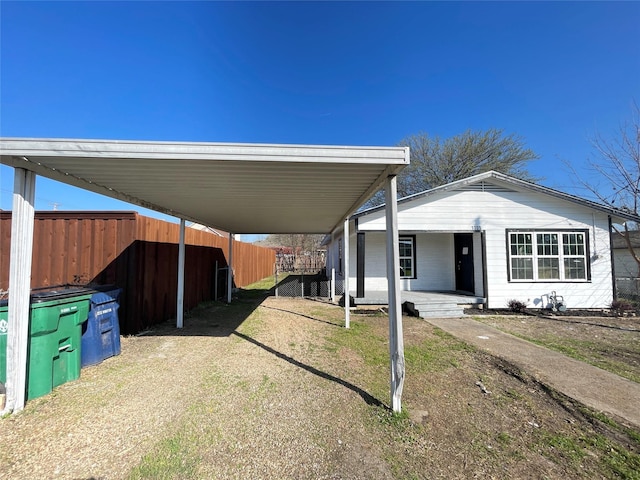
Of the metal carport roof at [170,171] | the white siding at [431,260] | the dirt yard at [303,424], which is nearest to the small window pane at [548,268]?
the white siding at [431,260]

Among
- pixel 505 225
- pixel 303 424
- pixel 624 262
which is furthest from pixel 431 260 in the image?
pixel 624 262

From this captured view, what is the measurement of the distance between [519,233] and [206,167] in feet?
33.3

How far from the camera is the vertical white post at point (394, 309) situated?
2.90m

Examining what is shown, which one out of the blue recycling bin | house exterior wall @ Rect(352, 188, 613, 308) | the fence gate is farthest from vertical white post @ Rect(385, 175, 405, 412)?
the fence gate

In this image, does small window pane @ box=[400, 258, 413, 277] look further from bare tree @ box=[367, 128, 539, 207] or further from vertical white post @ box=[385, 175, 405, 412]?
bare tree @ box=[367, 128, 539, 207]

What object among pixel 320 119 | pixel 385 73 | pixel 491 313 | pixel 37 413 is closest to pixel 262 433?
pixel 37 413

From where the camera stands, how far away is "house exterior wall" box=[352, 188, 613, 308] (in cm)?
904

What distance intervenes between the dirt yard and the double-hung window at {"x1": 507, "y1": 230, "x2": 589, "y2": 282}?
239 inches

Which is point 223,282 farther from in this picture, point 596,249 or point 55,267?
point 596,249

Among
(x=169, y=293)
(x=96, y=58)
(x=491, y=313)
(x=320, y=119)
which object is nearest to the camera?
(x=96, y=58)

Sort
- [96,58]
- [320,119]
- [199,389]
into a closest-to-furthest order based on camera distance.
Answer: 1. [199,389]
2. [96,58]
3. [320,119]

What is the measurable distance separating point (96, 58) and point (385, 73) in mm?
10480

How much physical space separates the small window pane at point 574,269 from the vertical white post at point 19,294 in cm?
1289

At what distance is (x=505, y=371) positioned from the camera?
4133mm
